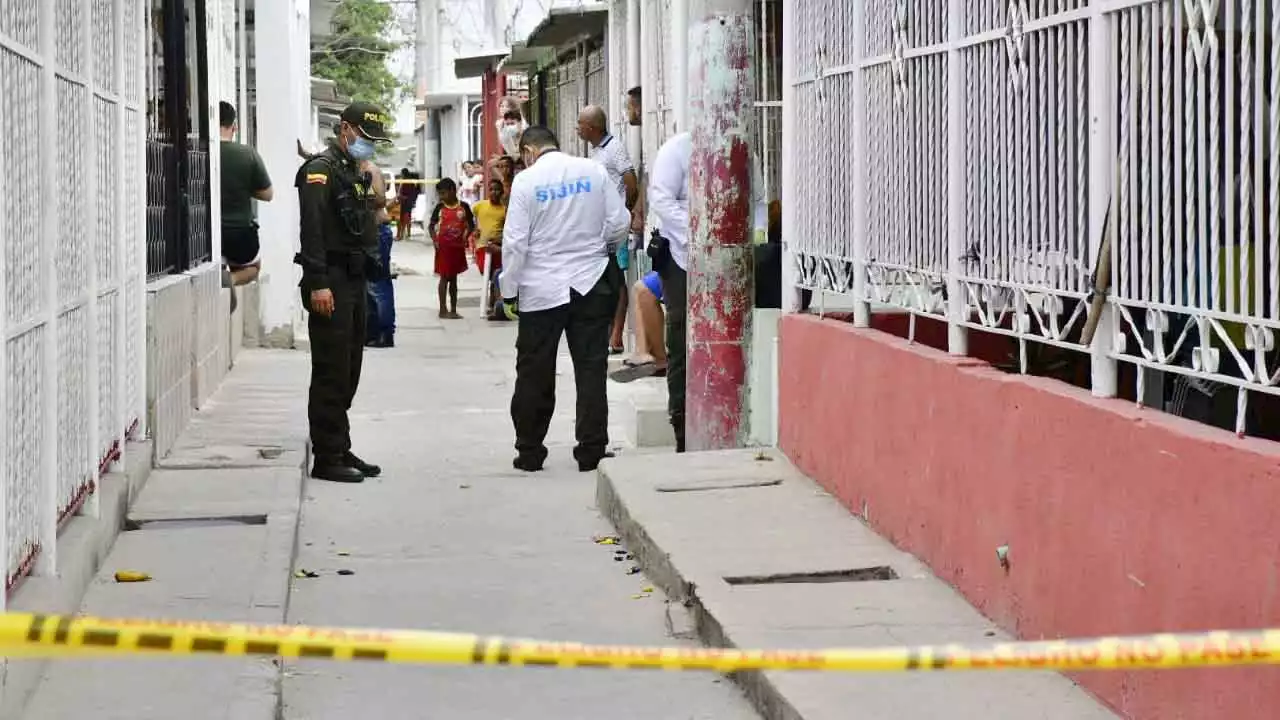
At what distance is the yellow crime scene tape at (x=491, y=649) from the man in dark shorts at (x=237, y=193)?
1188 centimetres

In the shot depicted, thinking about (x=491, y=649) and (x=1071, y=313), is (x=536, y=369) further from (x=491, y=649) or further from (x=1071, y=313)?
(x=491, y=649)

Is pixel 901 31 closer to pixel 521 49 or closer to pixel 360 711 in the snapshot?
pixel 360 711

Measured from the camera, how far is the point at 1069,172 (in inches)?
217

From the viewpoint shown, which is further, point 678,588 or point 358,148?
point 358,148

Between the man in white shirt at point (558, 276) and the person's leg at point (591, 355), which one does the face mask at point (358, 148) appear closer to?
the man in white shirt at point (558, 276)

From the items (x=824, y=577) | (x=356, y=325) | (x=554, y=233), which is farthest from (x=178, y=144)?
(x=824, y=577)

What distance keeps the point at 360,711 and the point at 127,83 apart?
418 centimetres

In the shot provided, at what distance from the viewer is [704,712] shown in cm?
578

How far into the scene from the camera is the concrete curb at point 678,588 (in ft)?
18.0

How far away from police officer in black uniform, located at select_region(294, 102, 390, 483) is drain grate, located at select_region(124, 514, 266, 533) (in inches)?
63.0

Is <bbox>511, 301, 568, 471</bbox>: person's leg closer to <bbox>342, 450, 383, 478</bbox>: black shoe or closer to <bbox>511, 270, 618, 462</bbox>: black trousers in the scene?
<bbox>511, 270, 618, 462</bbox>: black trousers

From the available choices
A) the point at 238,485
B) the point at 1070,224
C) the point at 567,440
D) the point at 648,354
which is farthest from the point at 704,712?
the point at 648,354

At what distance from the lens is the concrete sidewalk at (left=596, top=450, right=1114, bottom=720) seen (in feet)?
16.9

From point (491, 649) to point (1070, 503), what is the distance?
2838mm
